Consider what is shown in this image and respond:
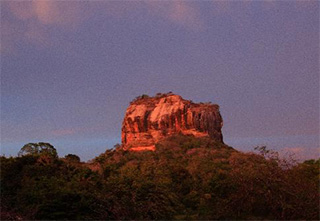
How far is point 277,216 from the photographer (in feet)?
45.2

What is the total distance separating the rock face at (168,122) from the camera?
51031mm

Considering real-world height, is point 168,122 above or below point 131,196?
above

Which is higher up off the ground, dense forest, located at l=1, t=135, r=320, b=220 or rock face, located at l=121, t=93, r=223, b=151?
rock face, located at l=121, t=93, r=223, b=151

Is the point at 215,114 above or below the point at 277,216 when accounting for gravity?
above

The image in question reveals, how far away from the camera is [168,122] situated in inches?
2047

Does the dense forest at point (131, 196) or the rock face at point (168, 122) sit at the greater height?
the rock face at point (168, 122)

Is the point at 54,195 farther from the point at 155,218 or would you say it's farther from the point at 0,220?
the point at 155,218

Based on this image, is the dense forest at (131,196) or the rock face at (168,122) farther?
the rock face at (168,122)

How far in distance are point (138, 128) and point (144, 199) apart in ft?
135

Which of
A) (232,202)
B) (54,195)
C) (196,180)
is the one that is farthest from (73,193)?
(196,180)

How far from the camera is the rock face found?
5103cm

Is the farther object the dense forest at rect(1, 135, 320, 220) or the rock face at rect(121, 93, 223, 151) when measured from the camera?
the rock face at rect(121, 93, 223, 151)

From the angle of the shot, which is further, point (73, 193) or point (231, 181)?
point (231, 181)

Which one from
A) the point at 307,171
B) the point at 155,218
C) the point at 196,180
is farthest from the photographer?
the point at 307,171
